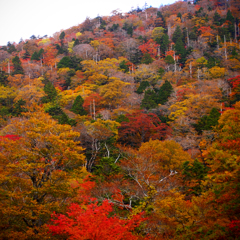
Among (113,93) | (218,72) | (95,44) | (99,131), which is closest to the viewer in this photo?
(99,131)

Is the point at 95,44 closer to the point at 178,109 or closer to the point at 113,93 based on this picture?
the point at 113,93

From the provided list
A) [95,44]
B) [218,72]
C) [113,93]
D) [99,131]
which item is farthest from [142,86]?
[95,44]

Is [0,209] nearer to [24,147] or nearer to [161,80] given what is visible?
[24,147]

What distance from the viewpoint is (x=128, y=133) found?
25.6 meters

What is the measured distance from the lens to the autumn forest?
9062mm

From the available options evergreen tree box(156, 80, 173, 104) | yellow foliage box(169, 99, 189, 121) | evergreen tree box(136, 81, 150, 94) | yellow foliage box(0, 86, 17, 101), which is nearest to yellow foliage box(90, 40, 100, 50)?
evergreen tree box(136, 81, 150, 94)

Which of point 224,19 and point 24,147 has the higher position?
point 224,19

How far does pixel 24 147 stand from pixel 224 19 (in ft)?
172

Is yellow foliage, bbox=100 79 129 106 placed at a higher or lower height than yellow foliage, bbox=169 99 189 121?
higher

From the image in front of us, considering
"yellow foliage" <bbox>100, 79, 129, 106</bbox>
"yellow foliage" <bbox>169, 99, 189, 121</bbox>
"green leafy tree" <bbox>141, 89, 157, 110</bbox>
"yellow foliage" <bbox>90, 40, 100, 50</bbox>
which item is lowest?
"yellow foliage" <bbox>169, 99, 189, 121</bbox>

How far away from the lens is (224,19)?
48719 millimetres

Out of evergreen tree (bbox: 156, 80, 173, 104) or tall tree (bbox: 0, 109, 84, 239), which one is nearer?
tall tree (bbox: 0, 109, 84, 239)

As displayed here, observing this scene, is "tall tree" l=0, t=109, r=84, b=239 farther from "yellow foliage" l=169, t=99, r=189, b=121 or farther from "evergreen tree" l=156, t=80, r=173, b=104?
"evergreen tree" l=156, t=80, r=173, b=104

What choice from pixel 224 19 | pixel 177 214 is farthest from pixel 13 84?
pixel 224 19
